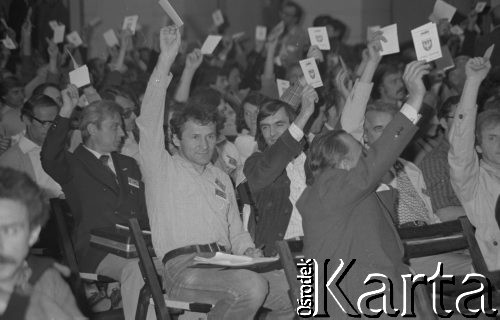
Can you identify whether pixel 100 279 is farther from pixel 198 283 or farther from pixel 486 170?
pixel 486 170

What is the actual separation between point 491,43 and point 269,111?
14.8 ft

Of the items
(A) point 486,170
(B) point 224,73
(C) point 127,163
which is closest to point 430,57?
(A) point 486,170

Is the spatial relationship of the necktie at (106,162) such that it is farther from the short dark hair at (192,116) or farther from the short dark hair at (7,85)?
the short dark hair at (7,85)

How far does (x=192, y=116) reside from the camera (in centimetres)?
504

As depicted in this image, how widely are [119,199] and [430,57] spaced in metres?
2.15

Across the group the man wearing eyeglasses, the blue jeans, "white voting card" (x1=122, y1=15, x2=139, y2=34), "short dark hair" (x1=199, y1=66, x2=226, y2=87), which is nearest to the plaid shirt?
the blue jeans

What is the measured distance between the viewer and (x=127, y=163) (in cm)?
595

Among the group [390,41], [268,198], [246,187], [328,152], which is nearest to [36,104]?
[246,187]

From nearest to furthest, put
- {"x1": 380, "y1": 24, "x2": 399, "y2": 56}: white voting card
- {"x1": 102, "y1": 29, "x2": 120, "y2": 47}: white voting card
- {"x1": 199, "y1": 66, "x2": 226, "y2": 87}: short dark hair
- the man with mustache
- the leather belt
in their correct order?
the man with mustache → the leather belt → {"x1": 380, "y1": 24, "x2": 399, "y2": 56}: white voting card → {"x1": 199, "y1": 66, "x2": 226, "y2": 87}: short dark hair → {"x1": 102, "y1": 29, "x2": 120, "y2": 47}: white voting card

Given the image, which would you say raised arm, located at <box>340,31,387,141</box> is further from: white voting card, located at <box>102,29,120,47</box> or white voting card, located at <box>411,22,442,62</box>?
white voting card, located at <box>102,29,120,47</box>

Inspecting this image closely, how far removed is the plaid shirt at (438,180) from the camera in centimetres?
561

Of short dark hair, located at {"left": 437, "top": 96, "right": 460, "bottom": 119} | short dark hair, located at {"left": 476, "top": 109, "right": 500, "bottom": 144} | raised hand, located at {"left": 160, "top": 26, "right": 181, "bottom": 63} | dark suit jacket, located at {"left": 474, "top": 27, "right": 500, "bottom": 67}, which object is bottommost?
dark suit jacket, located at {"left": 474, "top": 27, "right": 500, "bottom": 67}

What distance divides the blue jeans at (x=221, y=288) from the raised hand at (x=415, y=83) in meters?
1.26

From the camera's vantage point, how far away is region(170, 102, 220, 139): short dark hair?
5043 mm
